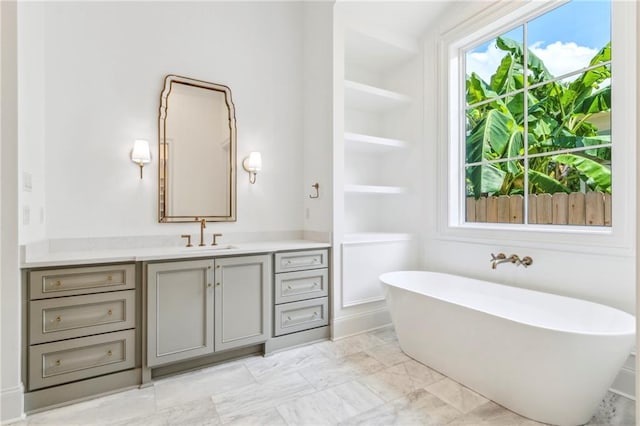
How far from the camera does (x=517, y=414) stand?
1.72 m

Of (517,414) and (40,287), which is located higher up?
(40,287)

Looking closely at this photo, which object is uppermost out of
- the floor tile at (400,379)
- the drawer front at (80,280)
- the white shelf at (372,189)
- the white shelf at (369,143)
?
the white shelf at (369,143)

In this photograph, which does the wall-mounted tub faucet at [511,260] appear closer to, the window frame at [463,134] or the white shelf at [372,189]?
the window frame at [463,134]

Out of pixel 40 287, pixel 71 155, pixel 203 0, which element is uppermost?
pixel 203 0

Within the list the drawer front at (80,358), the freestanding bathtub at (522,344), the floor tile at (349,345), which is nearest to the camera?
the freestanding bathtub at (522,344)

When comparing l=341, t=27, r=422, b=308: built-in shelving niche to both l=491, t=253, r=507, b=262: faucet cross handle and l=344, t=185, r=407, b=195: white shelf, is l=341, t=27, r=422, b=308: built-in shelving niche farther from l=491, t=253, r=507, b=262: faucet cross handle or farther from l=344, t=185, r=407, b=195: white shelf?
l=491, t=253, r=507, b=262: faucet cross handle

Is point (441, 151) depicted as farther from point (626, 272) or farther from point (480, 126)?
point (626, 272)

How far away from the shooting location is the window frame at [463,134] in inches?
75.2

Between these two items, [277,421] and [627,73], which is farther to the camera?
[627,73]

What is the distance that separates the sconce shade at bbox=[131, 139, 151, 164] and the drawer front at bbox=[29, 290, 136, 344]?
40.5 inches

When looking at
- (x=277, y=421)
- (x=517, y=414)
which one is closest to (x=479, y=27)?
(x=517, y=414)

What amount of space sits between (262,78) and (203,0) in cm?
80

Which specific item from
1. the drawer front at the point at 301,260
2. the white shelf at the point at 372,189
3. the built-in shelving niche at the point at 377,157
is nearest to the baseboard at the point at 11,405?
the drawer front at the point at 301,260

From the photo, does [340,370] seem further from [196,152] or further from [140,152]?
[140,152]
